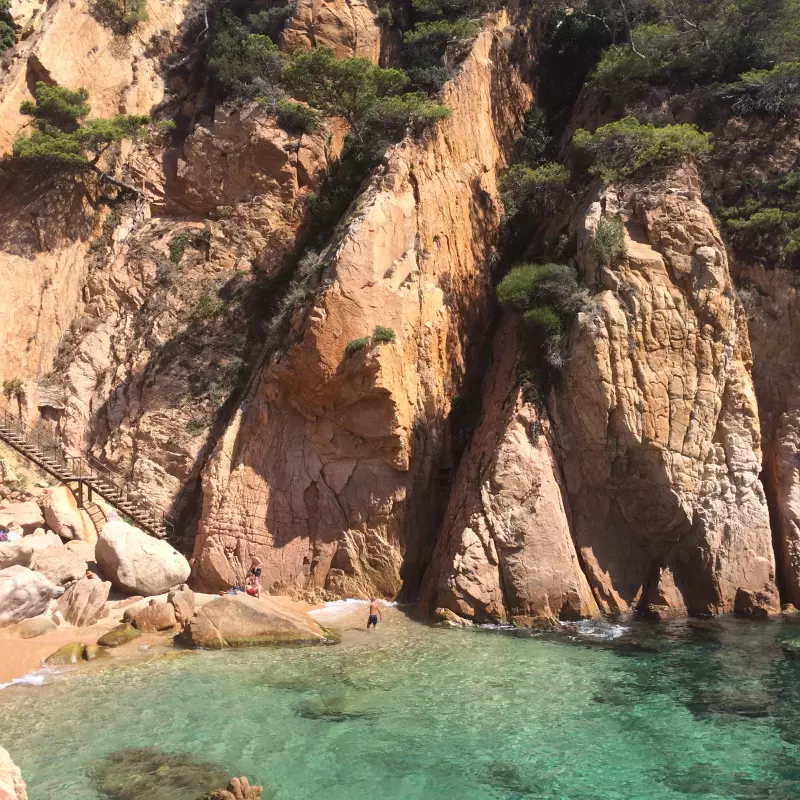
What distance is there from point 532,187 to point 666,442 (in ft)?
31.3

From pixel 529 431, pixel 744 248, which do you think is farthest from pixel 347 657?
pixel 744 248

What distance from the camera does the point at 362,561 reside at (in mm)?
17422

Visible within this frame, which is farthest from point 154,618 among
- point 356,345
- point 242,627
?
point 356,345

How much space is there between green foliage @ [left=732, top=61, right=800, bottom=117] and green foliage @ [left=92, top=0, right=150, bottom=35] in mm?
23532

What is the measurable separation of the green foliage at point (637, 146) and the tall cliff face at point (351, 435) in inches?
209

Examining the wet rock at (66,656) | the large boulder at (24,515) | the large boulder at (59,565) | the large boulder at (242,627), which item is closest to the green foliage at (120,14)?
the large boulder at (24,515)

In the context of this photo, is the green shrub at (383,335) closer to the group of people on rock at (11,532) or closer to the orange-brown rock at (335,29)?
the group of people on rock at (11,532)

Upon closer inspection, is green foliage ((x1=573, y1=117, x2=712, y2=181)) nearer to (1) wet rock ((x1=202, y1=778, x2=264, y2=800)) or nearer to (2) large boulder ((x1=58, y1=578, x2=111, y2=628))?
(2) large boulder ((x1=58, y1=578, x2=111, y2=628))

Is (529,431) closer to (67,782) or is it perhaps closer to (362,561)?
(362,561)

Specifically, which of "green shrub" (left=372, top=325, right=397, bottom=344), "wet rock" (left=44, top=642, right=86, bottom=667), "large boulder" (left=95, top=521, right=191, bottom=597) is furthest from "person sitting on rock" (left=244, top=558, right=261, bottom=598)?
"green shrub" (left=372, top=325, right=397, bottom=344)

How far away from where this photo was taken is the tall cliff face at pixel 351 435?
17547 millimetres

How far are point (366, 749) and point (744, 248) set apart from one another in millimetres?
15448

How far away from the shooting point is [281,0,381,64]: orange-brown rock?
27656mm

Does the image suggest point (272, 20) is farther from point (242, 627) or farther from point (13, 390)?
point (242, 627)
